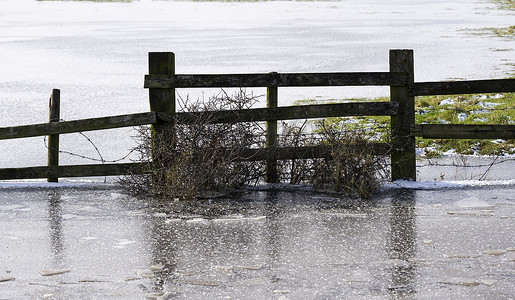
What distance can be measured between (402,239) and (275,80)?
9.62 feet

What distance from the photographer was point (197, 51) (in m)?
31.4

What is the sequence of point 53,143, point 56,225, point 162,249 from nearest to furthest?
1. point 162,249
2. point 56,225
3. point 53,143

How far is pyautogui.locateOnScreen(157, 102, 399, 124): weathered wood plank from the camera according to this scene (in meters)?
8.14

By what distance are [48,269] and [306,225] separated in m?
2.51

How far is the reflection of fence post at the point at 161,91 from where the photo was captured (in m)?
8.29

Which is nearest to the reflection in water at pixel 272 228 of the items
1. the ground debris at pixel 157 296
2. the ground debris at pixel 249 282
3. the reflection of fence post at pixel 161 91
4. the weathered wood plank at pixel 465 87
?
the ground debris at pixel 249 282

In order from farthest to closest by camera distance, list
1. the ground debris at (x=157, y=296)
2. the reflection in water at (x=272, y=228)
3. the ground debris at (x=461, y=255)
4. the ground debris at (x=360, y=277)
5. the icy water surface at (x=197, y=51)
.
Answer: the icy water surface at (x=197, y=51) → the reflection in water at (x=272, y=228) → the ground debris at (x=461, y=255) → the ground debris at (x=360, y=277) → the ground debris at (x=157, y=296)

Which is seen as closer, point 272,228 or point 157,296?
point 157,296

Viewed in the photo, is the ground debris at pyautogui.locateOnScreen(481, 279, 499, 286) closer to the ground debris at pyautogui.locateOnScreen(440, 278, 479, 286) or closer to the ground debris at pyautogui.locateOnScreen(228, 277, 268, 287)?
the ground debris at pyautogui.locateOnScreen(440, 278, 479, 286)

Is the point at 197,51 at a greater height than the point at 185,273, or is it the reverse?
the point at 197,51

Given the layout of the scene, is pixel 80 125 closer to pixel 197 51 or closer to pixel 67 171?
pixel 67 171

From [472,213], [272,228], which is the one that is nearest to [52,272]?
[272,228]

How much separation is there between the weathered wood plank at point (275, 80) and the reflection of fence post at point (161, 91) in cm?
8

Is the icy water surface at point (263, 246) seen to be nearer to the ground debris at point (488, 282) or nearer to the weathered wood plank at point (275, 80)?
the ground debris at point (488, 282)
